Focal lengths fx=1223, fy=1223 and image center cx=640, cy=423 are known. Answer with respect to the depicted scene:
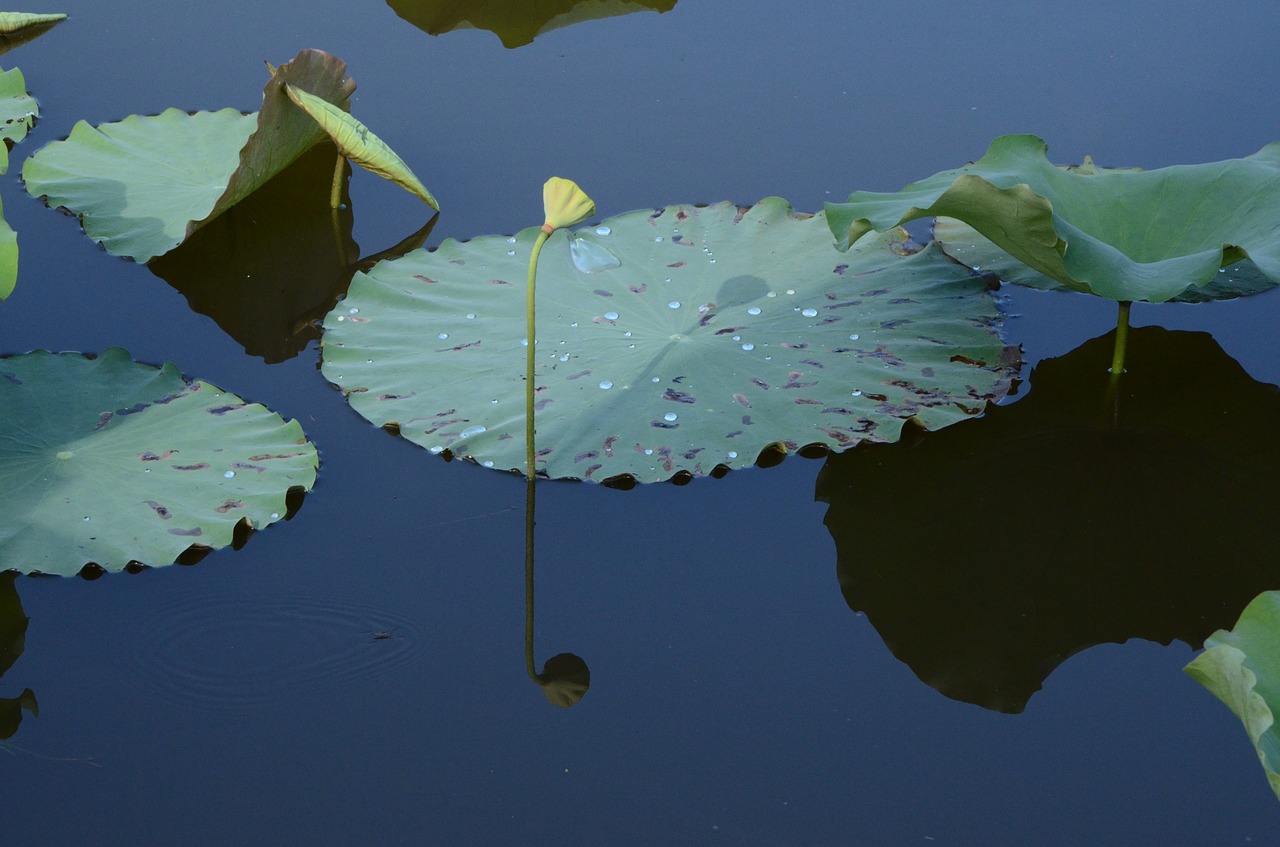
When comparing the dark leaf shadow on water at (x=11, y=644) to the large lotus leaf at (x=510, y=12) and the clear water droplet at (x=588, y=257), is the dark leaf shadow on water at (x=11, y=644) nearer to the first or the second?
the clear water droplet at (x=588, y=257)

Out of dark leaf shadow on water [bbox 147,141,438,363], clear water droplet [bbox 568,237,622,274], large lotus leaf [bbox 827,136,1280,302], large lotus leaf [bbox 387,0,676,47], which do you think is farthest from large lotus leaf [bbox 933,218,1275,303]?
large lotus leaf [bbox 387,0,676,47]

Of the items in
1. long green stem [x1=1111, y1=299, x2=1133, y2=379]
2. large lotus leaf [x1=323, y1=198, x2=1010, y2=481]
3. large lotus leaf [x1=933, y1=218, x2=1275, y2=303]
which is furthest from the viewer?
large lotus leaf [x1=933, y1=218, x2=1275, y2=303]

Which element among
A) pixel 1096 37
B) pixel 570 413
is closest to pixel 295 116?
pixel 570 413

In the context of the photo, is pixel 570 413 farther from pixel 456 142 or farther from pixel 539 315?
pixel 456 142

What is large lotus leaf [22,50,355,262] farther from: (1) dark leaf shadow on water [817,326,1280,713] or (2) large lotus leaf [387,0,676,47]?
(1) dark leaf shadow on water [817,326,1280,713]

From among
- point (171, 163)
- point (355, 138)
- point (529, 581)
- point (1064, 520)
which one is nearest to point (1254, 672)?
point (1064, 520)

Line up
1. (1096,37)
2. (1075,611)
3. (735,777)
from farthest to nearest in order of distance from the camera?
(1096,37) → (1075,611) → (735,777)
